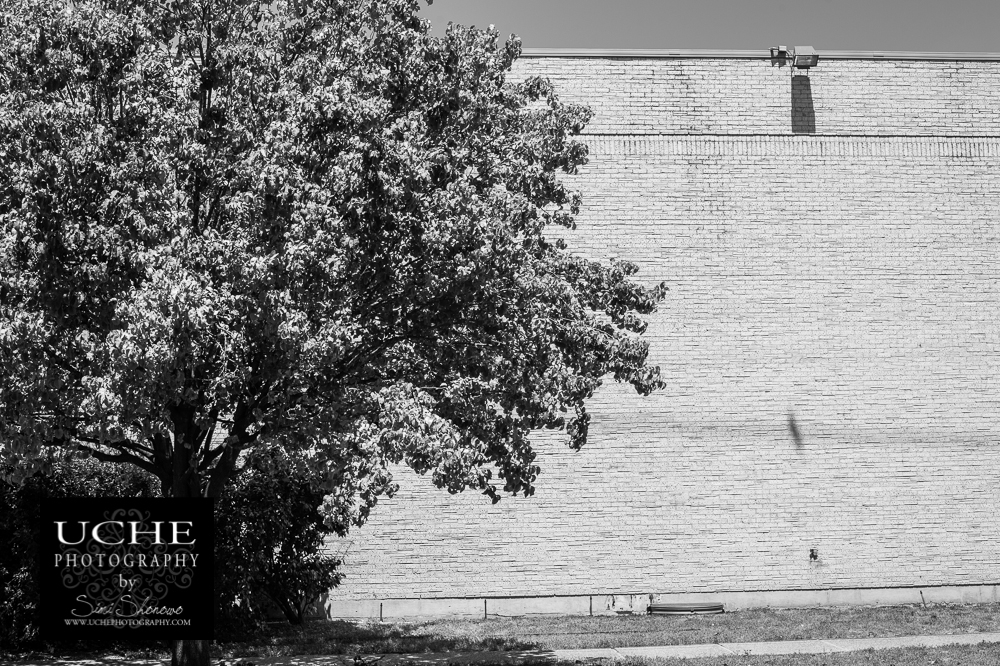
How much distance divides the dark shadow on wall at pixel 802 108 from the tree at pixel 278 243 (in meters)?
7.79

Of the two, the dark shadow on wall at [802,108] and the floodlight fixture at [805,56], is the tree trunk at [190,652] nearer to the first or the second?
the dark shadow on wall at [802,108]

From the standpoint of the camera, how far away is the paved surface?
11.9 metres

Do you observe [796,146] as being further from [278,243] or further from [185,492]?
[185,492]

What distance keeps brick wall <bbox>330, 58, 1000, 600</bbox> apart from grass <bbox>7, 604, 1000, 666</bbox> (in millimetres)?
706

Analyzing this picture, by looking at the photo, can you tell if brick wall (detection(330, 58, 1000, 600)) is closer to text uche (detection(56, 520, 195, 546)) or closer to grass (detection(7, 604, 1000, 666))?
grass (detection(7, 604, 1000, 666))

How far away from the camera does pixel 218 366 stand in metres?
8.65

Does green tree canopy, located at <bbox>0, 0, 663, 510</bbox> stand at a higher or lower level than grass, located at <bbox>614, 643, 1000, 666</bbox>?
higher

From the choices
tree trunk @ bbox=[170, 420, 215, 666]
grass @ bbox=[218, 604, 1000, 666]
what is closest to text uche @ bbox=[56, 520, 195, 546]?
tree trunk @ bbox=[170, 420, 215, 666]

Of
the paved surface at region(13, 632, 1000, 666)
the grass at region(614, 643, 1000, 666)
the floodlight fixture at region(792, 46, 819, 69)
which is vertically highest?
the floodlight fixture at region(792, 46, 819, 69)

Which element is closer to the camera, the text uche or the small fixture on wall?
the text uche

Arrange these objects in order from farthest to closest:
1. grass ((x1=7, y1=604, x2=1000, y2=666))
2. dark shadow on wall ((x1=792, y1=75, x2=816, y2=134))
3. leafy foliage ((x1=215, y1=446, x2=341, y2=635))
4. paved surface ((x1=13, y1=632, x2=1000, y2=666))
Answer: dark shadow on wall ((x1=792, y1=75, x2=816, y2=134)) → leafy foliage ((x1=215, y1=446, x2=341, y2=635)) → grass ((x1=7, y1=604, x2=1000, y2=666)) → paved surface ((x1=13, y1=632, x2=1000, y2=666))

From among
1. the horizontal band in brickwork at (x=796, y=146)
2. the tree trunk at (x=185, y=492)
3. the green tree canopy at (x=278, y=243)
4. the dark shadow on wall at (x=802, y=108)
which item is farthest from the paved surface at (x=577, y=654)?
the dark shadow on wall at (x=802, y=108)

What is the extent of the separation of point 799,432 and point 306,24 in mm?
9733

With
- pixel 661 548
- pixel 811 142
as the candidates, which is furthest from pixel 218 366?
pixel 811 142
